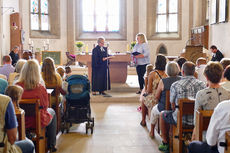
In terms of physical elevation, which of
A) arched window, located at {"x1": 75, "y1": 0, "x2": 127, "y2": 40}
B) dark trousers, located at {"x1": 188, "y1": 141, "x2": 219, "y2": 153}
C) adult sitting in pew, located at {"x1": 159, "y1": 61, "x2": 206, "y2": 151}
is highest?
arched window, located at {"x1": 75, "y1": 0, "x2": 127, "y2": 40}

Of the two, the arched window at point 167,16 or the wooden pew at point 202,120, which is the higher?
the arched window at point 167,16

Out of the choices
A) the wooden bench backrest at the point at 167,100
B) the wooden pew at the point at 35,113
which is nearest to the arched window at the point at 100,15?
the wooden bench backrest at the point at 167,100

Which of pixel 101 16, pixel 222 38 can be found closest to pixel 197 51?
pixel 222 38

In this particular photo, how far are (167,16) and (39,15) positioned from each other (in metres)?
5.86

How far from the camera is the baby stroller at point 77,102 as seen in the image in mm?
5539

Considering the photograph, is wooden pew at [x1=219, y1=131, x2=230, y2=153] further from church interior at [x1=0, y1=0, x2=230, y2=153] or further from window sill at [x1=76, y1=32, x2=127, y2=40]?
window sill at [x1=76, y1=32, x2=127, y2=40]

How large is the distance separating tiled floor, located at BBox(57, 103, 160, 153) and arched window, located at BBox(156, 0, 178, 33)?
9769 mm

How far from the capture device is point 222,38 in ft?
33.4

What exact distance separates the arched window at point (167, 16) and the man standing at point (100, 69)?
8180 mm

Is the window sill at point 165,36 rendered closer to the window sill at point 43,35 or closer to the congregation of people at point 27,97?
the window sill at point 43,35

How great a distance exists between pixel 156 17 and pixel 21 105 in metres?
13.2

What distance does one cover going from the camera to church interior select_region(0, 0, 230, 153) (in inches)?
179

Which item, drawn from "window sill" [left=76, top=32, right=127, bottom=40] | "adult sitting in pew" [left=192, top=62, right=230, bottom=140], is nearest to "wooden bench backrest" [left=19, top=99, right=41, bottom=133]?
"adult sitting in pew" [left=192, top=62, right=230, bottom=140]

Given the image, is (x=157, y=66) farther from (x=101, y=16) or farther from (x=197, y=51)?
(x=101, y=16)
